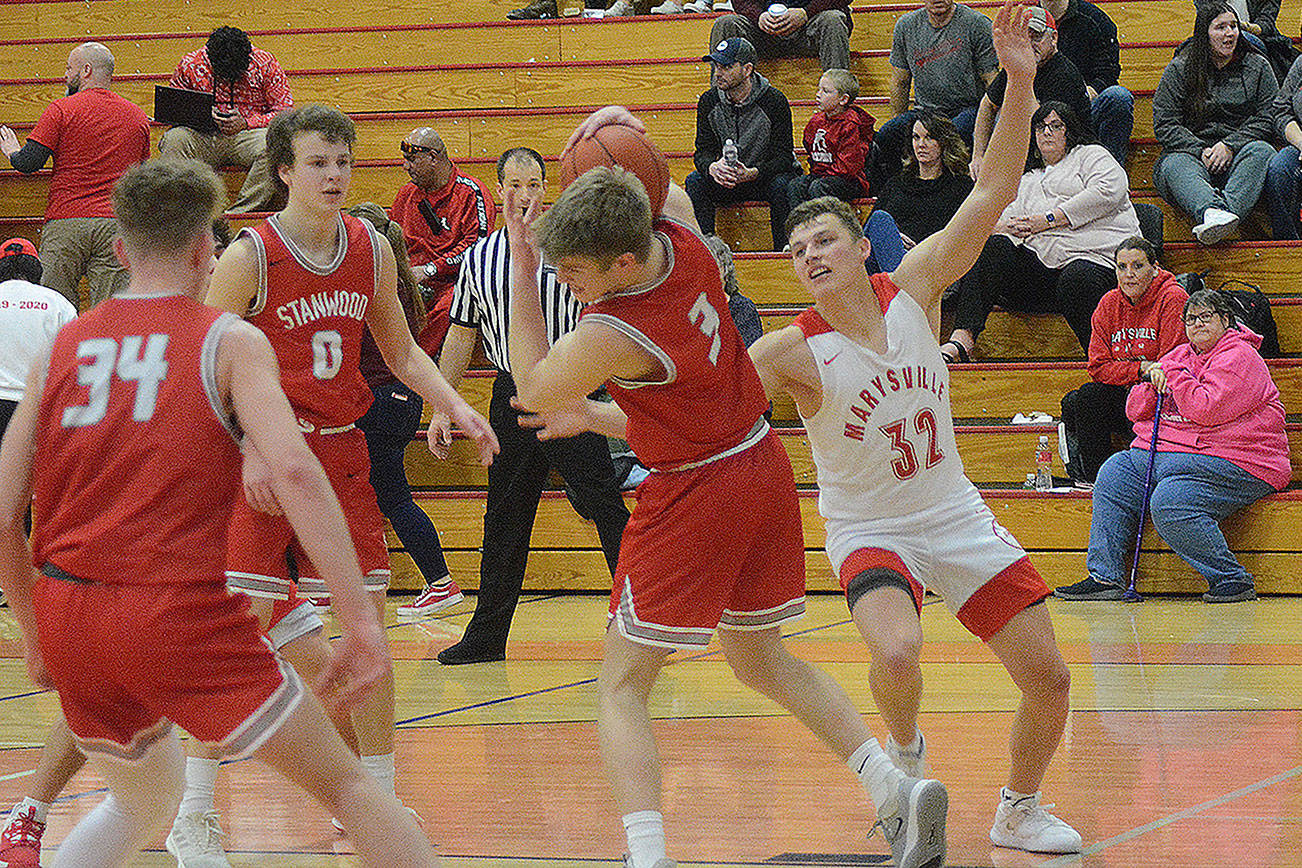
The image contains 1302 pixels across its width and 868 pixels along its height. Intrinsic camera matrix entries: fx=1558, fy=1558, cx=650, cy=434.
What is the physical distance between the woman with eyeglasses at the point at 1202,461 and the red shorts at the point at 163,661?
6.01m

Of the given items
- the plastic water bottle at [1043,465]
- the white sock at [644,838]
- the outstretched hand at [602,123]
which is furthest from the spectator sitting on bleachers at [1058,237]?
the white sock at [644,838]

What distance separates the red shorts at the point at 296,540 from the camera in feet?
13.1

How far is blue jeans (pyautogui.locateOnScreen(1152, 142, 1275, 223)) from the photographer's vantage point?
9.20m

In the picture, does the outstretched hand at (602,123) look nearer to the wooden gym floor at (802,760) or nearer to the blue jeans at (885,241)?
the wooden gym floor at (802,760)

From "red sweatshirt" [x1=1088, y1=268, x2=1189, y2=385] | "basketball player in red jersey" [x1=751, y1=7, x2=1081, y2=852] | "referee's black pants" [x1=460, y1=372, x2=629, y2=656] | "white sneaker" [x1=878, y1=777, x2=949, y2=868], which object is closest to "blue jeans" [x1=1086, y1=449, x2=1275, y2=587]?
"red sweatshirt" [x1=1088, y1=268, x2=1189, y2=385]

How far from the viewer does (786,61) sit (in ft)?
38.7

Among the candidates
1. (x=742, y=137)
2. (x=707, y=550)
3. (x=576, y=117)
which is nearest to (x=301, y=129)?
(x=707, y=550)

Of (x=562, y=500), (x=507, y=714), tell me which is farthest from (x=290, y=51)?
(x=507, y=714)

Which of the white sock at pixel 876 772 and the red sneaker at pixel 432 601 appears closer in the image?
the white sock at pixel 876 772

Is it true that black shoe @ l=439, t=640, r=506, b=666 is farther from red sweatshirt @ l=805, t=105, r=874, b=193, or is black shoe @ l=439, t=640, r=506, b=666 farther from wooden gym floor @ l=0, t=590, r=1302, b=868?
red sweatshirt @ l=805, t=105, r=874, b=193

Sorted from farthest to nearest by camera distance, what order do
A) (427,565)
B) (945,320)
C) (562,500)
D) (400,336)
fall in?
1. (945,320)
2. (562,500)
3. (427,565)
4. (400,336)

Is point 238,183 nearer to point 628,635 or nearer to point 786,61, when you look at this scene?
point 786,61

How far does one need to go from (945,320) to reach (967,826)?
579 cm

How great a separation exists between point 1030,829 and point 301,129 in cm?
258
